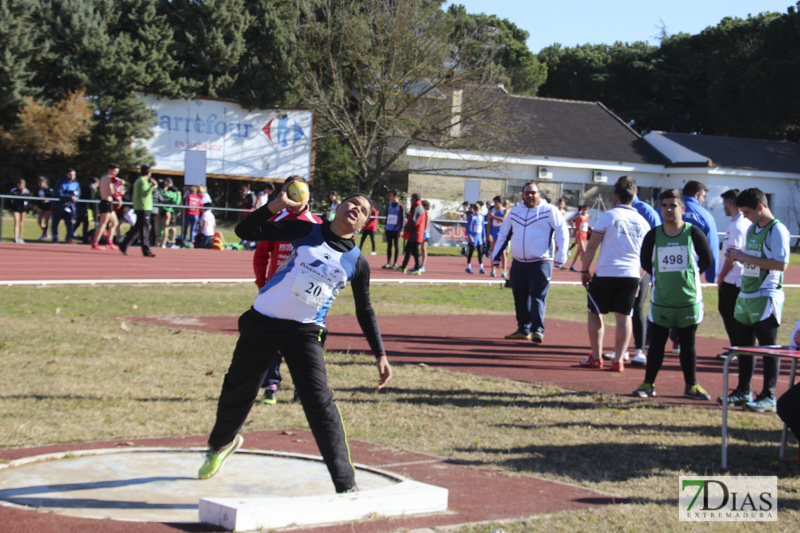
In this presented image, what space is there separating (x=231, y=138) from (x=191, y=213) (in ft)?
49.8

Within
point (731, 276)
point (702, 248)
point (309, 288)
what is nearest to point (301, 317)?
point (309, 288)

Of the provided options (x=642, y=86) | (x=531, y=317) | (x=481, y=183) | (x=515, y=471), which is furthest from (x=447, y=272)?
(x=642, y=86)

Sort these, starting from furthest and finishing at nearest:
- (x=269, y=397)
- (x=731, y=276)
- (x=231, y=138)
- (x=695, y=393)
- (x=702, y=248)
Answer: (x=231, y=138) → (x=731, y=276) → (x=695, y=393) → (x=702, y=248) → (x=269, y=397)

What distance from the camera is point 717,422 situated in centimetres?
755

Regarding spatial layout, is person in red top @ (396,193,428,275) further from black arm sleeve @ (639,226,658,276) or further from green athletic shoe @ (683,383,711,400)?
green athletic shoe @ (683,383,711,400)

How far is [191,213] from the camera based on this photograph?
26.1 meters

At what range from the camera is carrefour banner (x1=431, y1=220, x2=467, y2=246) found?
33438 millimetres

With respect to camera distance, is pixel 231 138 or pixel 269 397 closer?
pixel 269 397

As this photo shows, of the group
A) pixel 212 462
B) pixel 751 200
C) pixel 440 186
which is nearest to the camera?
pixel 212 462

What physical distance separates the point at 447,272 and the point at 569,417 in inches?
620

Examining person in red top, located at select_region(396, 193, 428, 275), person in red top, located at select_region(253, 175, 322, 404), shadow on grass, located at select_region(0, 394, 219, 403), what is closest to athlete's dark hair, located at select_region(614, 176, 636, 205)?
person in red top, located at select_region(253, 175, 322, 404)

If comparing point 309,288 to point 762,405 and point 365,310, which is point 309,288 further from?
point 762,405

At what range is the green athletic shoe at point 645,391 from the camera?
8445 millimetres

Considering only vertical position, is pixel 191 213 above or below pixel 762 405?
above
